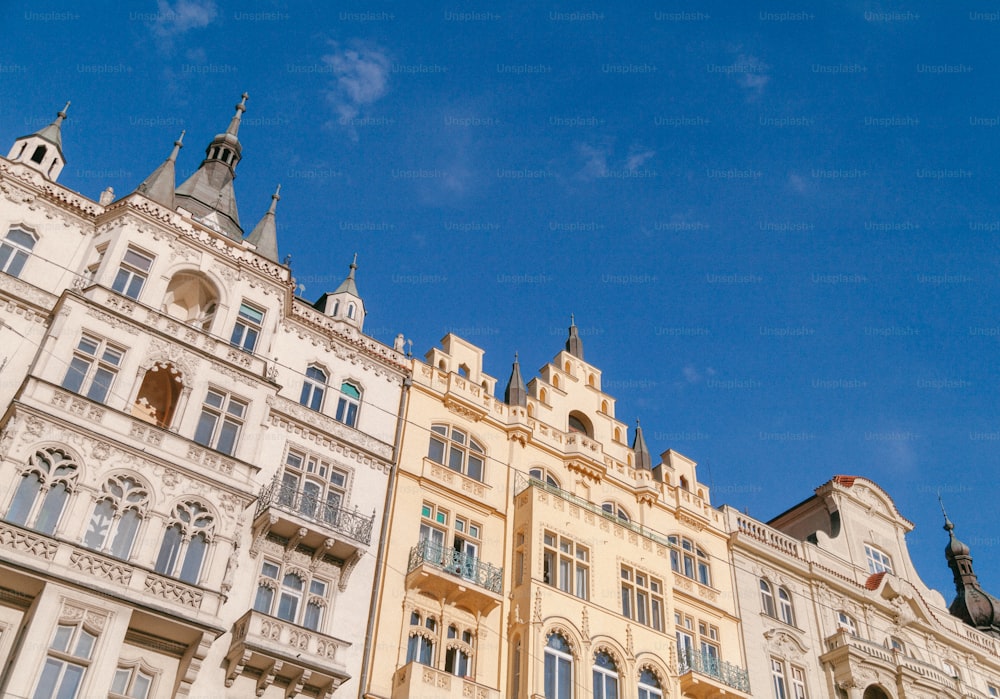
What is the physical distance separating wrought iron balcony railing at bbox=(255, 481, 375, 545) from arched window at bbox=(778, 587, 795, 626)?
57.8 ft

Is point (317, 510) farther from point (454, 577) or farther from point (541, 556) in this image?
point (541, 556)

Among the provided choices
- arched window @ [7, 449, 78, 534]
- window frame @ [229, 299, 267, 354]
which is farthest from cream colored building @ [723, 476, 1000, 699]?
arched window @ [7, 449, 78, 534]

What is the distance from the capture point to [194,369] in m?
28.7

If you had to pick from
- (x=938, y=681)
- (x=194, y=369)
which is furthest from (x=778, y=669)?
(x=194, y=369)

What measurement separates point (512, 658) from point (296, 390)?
412 inches

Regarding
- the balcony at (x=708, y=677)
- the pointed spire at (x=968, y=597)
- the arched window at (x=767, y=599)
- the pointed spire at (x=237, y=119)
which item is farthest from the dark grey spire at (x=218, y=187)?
the pointed spire at (x=968, y=597)

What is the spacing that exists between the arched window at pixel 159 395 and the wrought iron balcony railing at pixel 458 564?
26.7 ft

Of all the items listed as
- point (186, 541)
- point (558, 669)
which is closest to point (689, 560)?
point (558, 669)

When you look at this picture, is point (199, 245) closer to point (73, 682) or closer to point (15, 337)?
point (15, 337)

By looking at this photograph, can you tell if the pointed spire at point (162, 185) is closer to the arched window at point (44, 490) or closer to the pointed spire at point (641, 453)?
the arched window at point (44, 490)

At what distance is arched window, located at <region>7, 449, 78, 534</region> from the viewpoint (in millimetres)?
23562

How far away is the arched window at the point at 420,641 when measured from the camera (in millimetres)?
29156

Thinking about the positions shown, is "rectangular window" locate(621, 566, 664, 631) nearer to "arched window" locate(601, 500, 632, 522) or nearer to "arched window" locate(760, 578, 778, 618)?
"arched window" locate(601, 500, 632, 522)

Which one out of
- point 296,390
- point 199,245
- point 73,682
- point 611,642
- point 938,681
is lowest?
point 73,682
